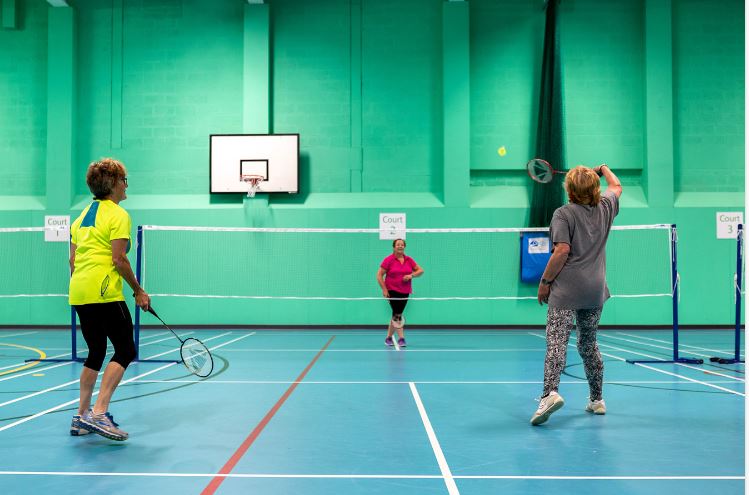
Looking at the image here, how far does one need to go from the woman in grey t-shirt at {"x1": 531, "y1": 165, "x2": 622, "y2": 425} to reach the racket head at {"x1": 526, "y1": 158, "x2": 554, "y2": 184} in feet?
10.1

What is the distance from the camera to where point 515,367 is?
693 cm

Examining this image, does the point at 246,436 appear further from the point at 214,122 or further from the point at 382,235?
the point at 214,122

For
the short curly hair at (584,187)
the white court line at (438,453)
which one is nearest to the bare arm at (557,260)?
the short curly hair at (584,187)

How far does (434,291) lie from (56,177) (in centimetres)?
919

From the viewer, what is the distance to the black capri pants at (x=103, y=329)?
3723 millimetres

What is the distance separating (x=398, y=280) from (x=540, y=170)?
2.76m

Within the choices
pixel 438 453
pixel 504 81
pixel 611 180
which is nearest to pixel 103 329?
pixel 438 453

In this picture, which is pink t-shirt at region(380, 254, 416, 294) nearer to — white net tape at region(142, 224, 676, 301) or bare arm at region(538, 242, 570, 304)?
white net tape at region(142, 224, 676, 301)

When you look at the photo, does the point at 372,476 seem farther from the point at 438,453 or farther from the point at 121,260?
the point at 121,260

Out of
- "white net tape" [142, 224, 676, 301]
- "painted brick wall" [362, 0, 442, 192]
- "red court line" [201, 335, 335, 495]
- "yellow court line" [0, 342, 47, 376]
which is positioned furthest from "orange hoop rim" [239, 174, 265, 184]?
"red court line" [201, 335, 335, 495]

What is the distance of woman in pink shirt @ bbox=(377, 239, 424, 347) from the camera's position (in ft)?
29.3

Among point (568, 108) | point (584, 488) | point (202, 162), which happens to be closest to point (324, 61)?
point (202, 162)

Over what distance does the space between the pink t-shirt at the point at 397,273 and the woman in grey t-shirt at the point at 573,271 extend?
480cm

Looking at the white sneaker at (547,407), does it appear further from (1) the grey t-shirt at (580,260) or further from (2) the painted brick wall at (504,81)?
(2) the painted brick wall at (504,81)
